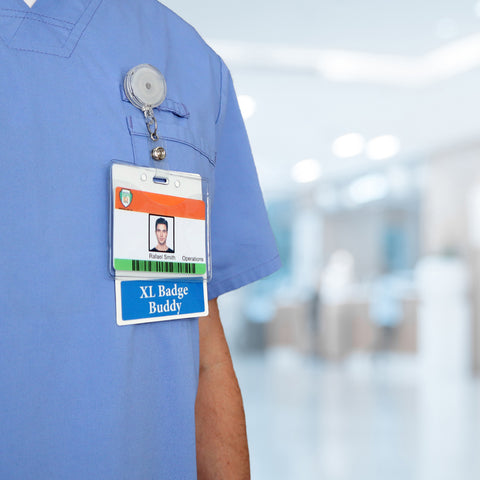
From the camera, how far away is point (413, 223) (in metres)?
14.1

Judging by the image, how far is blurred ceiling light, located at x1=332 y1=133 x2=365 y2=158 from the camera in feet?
31.6

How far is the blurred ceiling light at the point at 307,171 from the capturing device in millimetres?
11727

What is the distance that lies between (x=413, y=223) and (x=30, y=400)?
14.1 m

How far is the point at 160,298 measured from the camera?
694mm

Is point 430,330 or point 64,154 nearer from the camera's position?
point 64,154

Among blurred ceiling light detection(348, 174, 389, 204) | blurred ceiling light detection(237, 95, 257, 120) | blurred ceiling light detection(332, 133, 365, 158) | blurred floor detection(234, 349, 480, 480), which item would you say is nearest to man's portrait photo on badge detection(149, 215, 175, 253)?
blurred floor detection(234, 349, 480, 480)

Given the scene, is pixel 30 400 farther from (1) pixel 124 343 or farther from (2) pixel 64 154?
(2) pixel 64 154

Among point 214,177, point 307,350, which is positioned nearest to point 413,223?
point 307,350

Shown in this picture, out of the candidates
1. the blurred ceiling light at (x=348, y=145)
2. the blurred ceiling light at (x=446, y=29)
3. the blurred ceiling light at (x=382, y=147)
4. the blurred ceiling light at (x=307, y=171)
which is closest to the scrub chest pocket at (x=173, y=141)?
the blurred ceiling light at (x=446, y=29)

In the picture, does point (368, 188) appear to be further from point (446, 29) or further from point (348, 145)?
point (446, 29)

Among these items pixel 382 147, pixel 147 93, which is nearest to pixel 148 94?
pixel 147 93

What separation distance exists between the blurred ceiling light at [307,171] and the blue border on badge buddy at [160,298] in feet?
35.6

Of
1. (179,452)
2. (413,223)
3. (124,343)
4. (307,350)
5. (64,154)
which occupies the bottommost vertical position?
(307,350)

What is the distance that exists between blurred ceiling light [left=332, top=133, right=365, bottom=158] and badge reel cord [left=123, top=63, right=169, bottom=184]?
29.4 ft
